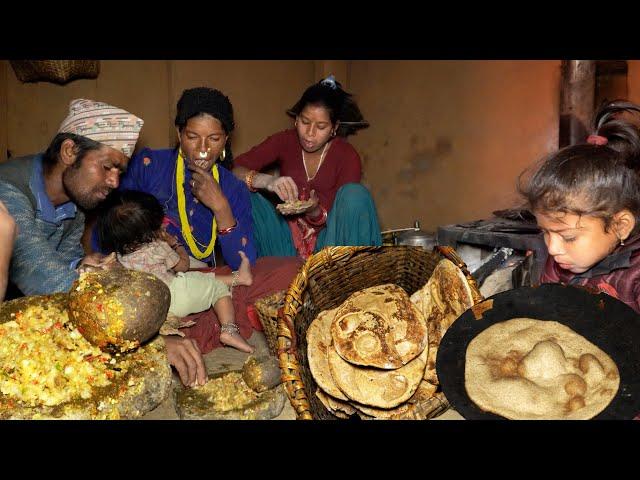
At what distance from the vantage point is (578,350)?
6.41 feet

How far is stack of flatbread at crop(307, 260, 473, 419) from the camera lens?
2.11 metres

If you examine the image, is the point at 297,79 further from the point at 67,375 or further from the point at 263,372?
the point at 67,375

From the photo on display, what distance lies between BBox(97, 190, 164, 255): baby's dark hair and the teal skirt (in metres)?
0.80

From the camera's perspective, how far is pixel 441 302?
238cm

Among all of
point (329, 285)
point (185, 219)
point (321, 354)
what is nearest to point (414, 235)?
point (185, 219)

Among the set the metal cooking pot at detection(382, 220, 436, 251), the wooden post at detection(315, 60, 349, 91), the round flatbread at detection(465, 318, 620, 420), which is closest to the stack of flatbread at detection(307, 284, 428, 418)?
the round flatbread at detection(465, 318, 620, 420)

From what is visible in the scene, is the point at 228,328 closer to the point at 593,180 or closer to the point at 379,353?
the point at 379,353

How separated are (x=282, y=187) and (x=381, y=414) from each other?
1.76m

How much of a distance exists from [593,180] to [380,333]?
99 cm

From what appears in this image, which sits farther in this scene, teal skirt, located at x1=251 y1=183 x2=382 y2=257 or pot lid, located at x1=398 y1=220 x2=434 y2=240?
pot lid, located at x1=398 y1=220 x2=434 y2=240

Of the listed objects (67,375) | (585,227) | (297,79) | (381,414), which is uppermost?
(297,79)

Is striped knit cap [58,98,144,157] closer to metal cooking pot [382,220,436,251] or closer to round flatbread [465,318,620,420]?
round flatbread [465,318,620,420]

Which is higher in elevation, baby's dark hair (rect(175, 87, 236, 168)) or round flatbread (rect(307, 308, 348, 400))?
baby's dark hair (rect(175, 87, 236, 168))

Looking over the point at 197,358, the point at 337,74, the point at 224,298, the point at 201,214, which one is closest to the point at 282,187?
the point at 201,214
